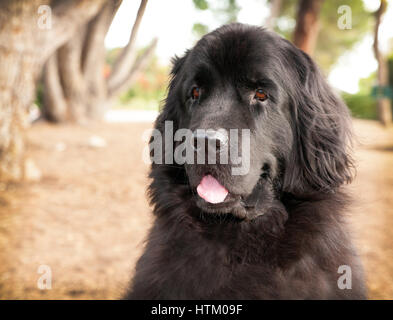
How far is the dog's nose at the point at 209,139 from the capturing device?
1.87 meters

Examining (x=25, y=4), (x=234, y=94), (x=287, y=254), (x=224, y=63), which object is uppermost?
(x=25, y=4)

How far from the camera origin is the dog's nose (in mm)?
1873

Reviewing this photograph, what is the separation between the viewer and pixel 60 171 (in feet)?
21.6

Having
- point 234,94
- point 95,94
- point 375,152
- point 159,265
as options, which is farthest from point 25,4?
point 375,152

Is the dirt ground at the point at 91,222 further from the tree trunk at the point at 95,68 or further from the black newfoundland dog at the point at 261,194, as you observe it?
the tree trunk at the point at 95,68

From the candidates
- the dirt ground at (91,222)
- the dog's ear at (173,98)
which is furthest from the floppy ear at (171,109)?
the dirt ground at (91,222)

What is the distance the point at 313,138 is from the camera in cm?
237

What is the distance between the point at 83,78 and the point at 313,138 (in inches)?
373

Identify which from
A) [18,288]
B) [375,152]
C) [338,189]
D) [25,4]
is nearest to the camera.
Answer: [338,189]

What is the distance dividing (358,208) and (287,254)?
739 millimetres

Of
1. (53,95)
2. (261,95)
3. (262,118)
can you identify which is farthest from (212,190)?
(53,95)

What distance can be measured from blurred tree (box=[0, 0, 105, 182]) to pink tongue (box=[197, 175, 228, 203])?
3.06 m
